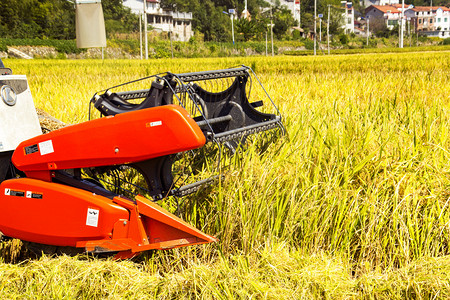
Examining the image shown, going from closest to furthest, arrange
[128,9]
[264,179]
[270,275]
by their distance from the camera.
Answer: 1. [270,275]
2. [264,179]
3. [128,9]

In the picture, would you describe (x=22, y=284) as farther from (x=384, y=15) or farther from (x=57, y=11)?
(x=384, y=15)

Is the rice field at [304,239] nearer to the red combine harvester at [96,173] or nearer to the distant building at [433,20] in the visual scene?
the red combine harvester at [96,173]

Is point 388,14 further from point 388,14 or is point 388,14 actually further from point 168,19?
point 168,19

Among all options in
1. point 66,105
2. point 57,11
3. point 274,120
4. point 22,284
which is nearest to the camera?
point 22,284

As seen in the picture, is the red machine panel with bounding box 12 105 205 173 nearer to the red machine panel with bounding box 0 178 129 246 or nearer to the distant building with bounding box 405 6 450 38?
the red machine panel with bounding box 0 178 129 246

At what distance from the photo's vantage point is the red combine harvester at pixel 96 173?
236cm

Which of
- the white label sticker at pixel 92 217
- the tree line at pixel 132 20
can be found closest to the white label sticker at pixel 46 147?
the white label sticker at pixel 92 217

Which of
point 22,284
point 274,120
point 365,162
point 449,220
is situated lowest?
point 22,284

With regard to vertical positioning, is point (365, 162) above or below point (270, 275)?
above

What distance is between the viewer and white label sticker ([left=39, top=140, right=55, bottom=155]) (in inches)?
103

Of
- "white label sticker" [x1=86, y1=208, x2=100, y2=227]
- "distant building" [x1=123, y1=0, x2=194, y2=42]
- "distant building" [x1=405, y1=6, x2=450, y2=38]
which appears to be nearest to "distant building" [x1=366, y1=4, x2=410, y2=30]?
"distant building" [x1=405, y1=6, x2=450, y2=38]

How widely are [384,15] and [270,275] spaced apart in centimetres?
15143

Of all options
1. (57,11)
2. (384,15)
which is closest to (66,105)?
(57,11)

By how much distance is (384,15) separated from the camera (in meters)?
142
